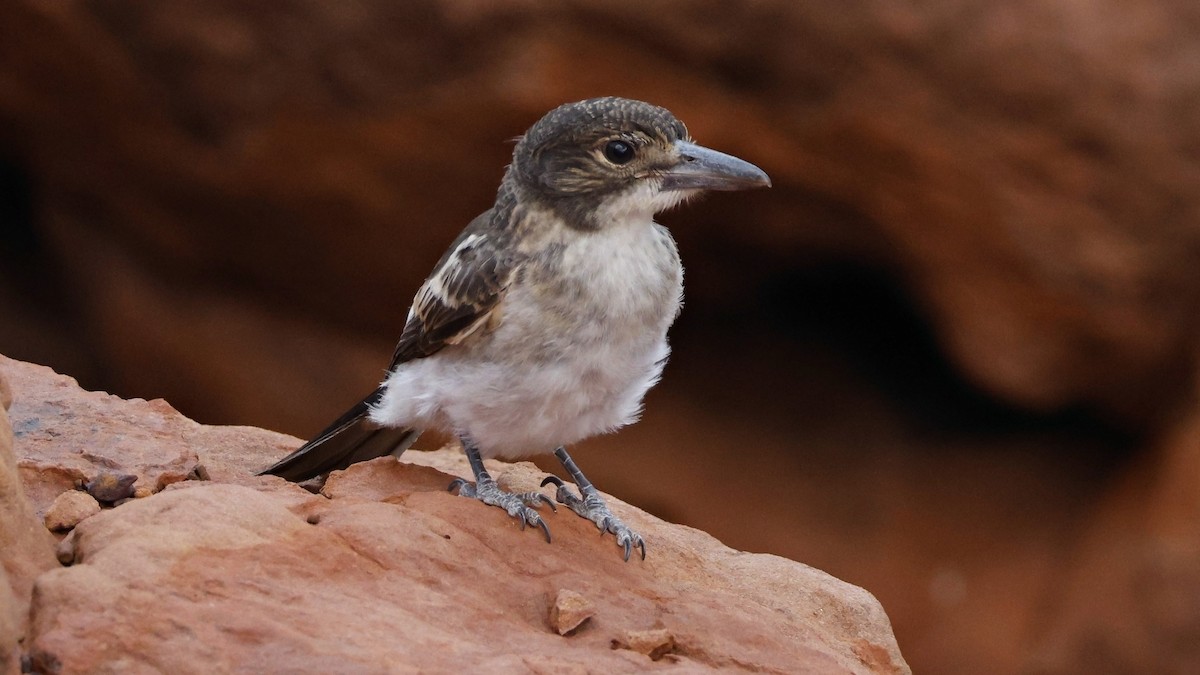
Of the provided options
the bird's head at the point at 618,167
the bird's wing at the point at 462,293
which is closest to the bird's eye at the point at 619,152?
the bird's head at the point at 618,167

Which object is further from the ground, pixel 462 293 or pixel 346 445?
pixel 462 293

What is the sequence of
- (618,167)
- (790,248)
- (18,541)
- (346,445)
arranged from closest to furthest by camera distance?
(18,541) → (618,167) → (346,445) → (790,248)

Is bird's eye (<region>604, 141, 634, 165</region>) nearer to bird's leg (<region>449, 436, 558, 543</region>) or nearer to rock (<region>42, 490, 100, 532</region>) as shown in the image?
bird's leg (<region>449, 436, 558, 543</region>)

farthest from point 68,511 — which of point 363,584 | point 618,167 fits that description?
point 618,167

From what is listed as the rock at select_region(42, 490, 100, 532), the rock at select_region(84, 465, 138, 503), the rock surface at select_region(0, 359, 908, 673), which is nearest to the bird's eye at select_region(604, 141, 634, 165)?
the rock surface at select_region(0, 359, 908, 673)

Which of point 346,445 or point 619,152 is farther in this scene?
point 346,445

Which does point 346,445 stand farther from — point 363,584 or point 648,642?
Answer: point 648,642

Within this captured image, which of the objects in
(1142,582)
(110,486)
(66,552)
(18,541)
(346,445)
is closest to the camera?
(18,541)
